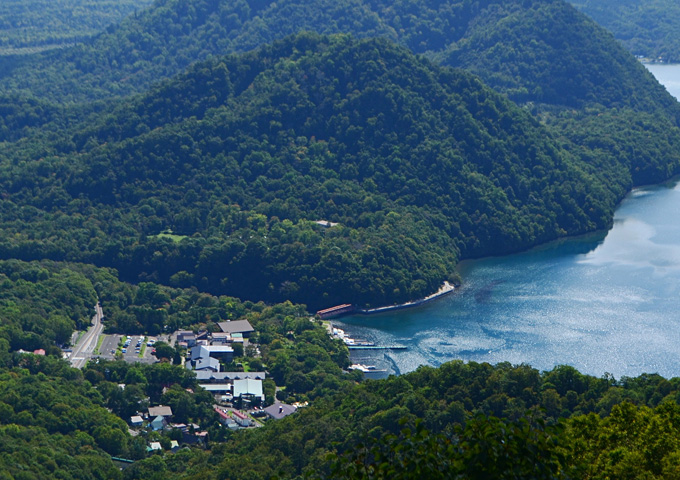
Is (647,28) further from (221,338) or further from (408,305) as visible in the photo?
(221,338)

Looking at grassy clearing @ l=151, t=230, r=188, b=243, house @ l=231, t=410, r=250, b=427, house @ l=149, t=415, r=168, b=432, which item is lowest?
house @ l=231, t=410, r=250, b=427

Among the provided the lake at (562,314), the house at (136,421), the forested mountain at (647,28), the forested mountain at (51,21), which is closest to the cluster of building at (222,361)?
the house at (136,421)

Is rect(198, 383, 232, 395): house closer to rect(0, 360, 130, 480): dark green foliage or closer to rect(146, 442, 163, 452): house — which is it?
rect(0, 360, 130, 480): dark green foliage

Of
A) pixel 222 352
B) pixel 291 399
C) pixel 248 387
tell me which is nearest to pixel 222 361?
pixel 222 352

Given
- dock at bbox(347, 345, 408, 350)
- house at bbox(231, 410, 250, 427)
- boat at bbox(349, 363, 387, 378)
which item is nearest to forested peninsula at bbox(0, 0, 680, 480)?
house at bbox(231, 410, 250, 427)

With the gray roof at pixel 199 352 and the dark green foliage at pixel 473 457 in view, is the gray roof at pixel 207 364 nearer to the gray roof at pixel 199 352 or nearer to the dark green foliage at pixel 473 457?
the gray roof at pixel 199 352
